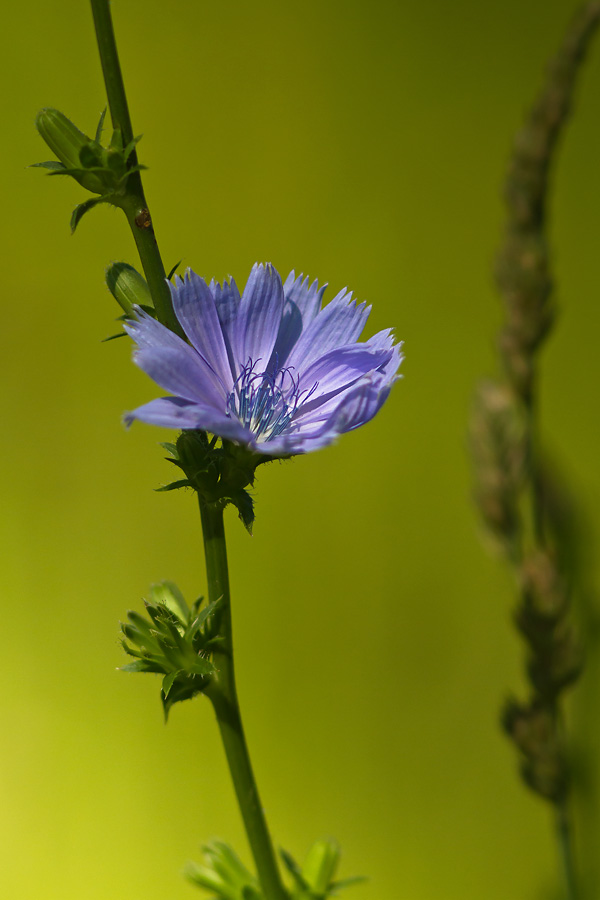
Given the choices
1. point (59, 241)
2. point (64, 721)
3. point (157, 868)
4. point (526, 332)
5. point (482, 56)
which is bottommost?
point (157, 868)

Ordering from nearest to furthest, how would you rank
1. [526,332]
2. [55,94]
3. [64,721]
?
[526,332], [55,94], [64,721]

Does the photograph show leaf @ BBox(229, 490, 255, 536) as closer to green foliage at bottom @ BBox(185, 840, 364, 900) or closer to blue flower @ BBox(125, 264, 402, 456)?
blue flower @ BBox(125, 264, 402, 456)

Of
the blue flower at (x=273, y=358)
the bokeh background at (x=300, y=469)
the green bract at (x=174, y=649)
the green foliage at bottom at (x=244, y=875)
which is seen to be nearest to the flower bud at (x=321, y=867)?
the green foliage at bottom at (x=244, y=875)

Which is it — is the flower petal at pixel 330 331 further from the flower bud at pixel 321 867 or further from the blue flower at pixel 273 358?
the flower bud at pixel 321 867

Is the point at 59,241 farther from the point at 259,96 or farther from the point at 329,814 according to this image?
the point at 329,814

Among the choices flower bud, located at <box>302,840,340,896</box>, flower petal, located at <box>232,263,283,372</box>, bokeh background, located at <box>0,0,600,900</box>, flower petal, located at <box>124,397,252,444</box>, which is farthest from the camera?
bokeh background, located at <box>0,0,600,900</box>

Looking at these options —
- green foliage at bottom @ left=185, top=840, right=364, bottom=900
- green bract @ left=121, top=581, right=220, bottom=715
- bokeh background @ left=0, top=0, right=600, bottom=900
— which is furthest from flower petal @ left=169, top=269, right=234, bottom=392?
bokeh background @ left=0, top=0, right=600, bottom=900

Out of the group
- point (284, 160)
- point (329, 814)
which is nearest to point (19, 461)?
point (284, 160)

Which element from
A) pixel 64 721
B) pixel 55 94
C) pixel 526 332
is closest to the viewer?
pixel 526 332
